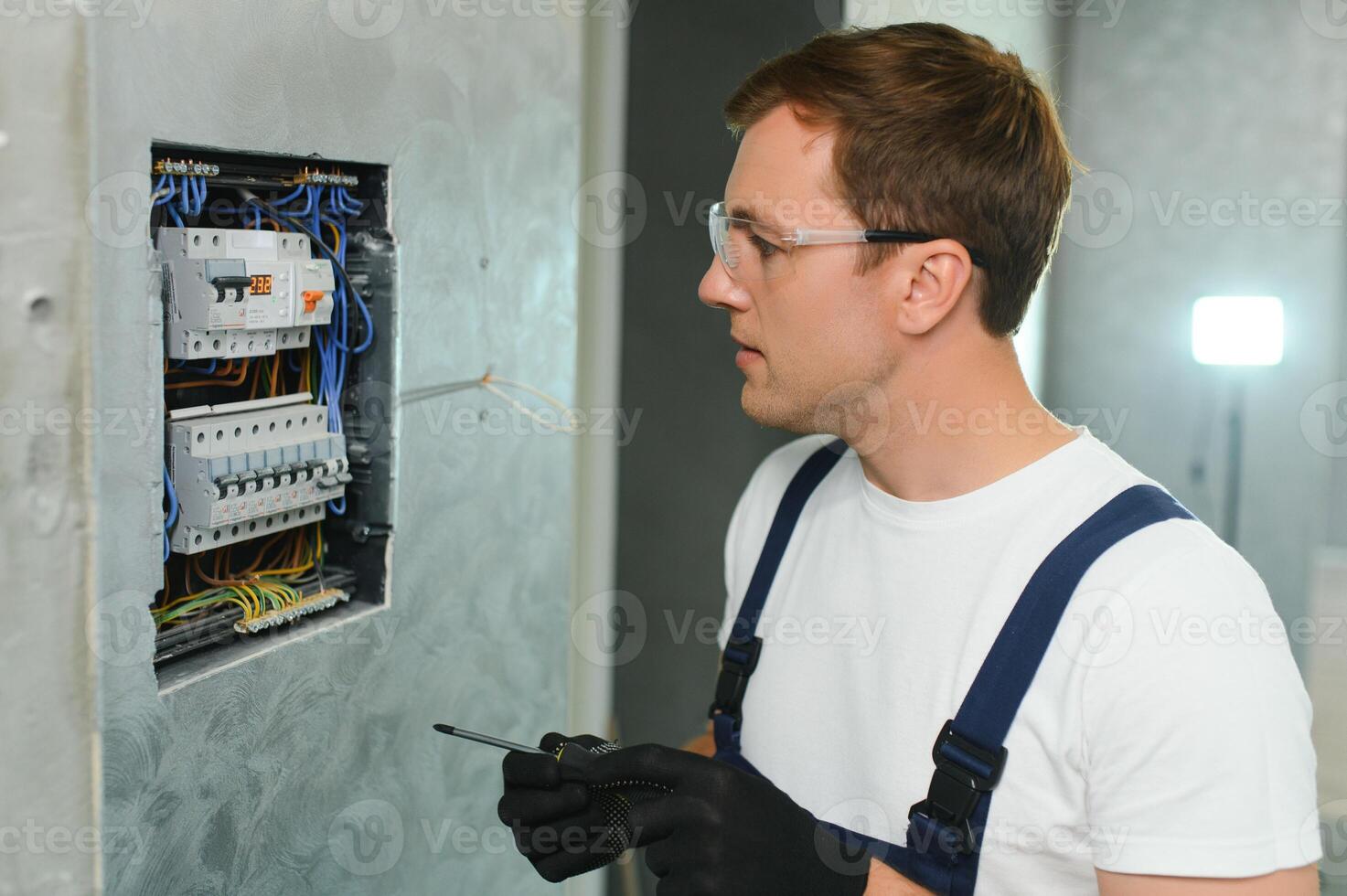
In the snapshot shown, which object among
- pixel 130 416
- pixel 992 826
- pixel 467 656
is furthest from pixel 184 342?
pixel 992 826

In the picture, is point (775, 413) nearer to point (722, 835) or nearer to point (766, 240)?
point (766, 240)

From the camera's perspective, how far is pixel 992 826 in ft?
3.63

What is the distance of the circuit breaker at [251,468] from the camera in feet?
3.58

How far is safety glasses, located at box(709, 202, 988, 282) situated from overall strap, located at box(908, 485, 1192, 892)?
0.35 m

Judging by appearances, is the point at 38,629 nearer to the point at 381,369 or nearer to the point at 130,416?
the point at 130,416

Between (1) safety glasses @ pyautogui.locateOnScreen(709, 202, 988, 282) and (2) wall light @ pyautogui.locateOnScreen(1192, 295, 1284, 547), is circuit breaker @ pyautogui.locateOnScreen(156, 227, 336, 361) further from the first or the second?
(2) wall light @ pyautogui.locateOnScreen(1192, 295, 1284, 547)

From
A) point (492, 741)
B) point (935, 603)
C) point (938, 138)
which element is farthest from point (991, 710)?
point (938, 138)

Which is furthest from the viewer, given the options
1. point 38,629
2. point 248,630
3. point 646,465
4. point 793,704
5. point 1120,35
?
point 1120,35

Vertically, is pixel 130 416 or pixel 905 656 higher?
pixel 130 416

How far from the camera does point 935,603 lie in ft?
4.00

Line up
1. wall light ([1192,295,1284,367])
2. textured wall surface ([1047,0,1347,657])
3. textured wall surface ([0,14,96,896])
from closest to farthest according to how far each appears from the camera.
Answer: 1. textured wall surface ([0,14,96,896])
2. wall light ([1192,295,1284,367])
3. textured wall surface ([1047,0,1347,657])

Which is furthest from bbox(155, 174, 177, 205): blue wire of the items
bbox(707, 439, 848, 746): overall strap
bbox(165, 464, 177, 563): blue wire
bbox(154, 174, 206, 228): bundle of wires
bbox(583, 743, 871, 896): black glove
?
bbox(707, 439, 848, 746): overall strap

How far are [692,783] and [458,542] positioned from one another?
52cm

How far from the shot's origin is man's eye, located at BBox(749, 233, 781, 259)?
1277 millimetres
